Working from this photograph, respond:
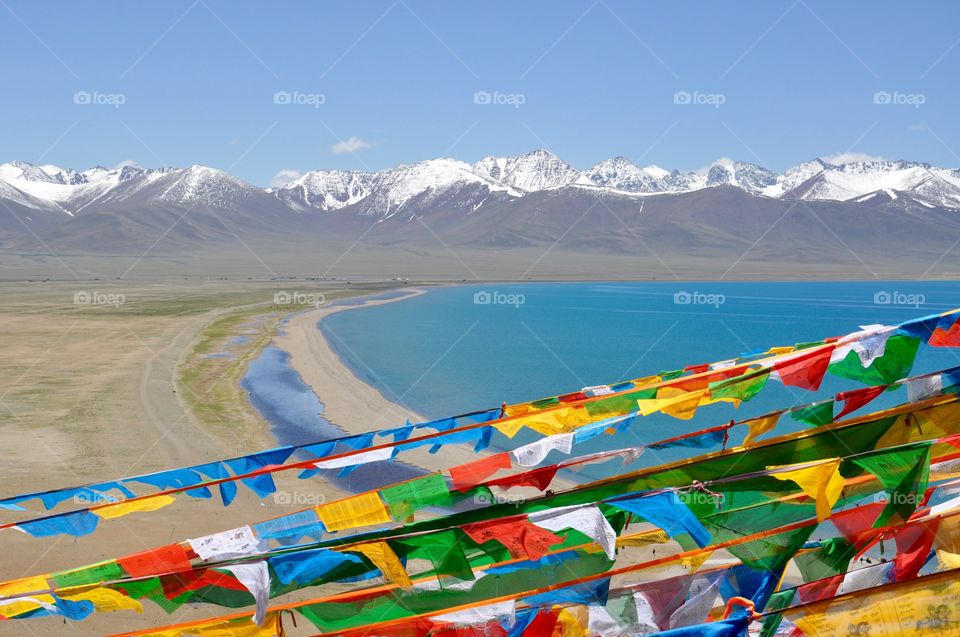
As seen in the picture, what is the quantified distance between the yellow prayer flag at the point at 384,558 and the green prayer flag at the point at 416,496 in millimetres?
741

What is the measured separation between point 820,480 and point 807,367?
1041mm

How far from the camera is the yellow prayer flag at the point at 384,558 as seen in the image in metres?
5.06

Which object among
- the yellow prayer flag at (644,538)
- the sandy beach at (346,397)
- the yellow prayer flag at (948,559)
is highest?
the sandy beach at (346,397)

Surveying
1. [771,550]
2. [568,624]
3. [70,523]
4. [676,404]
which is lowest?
[568,624]

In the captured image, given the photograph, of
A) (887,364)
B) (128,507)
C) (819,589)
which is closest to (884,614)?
(819,589)

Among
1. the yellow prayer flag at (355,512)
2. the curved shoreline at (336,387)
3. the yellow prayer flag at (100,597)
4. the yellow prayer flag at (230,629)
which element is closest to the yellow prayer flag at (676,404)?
the yellow prayer flag at (355,512)

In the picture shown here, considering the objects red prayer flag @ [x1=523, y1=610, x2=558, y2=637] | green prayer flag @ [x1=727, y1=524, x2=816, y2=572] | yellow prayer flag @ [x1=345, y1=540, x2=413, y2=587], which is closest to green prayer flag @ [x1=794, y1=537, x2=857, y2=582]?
green prayer flag @ [x1=727, y1=524, x2=816, y2=572]

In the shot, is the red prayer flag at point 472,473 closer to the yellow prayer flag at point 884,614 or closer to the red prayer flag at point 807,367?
the red prayer flag at point 807,367

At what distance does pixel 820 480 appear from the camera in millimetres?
4871

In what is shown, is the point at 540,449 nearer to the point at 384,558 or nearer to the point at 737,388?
the point at 737,388

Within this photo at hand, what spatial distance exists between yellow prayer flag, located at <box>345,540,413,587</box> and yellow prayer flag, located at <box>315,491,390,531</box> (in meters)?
0.76

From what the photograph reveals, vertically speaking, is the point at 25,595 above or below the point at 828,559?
above

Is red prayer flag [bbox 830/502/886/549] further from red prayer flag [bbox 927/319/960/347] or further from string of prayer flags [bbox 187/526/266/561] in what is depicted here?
string of prayer flags [bbox 187/526/266/561]

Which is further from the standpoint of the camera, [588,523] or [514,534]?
[514,534]
